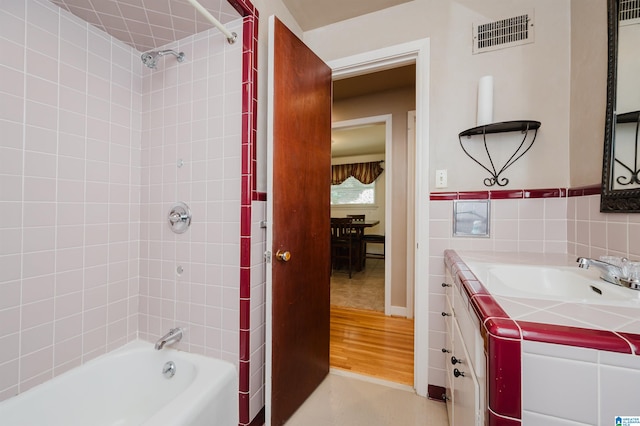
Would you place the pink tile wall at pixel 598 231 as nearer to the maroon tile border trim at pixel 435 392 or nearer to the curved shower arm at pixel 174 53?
the maroon tile border trim at pixel 435 392

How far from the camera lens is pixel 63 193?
1259 mm

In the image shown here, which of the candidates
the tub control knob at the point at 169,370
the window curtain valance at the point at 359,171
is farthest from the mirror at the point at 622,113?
the window curtain valance at the point at 359,171

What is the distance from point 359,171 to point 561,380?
649 centimetres

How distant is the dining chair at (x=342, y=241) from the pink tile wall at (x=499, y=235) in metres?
2.73

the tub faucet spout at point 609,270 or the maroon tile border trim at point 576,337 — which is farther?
the tub faucet spout at point 609,270

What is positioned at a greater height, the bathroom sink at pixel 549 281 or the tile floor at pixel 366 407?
the bathroom sink at pixel 549 281

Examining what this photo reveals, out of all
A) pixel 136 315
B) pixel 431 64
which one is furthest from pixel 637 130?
pixel 136 315

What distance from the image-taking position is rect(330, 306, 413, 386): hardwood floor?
5.89 feet

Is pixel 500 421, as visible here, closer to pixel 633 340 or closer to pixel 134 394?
pixel 633 340

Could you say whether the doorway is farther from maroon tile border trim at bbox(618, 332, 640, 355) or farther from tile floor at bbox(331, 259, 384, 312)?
maroon tile border trim at bbox(618, 332, 640, 355)

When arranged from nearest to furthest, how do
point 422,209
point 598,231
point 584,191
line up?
point 598,231
point 584,191
point 422,209

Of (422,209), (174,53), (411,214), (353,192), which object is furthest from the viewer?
(353,192)

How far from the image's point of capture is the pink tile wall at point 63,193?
1.08 meters

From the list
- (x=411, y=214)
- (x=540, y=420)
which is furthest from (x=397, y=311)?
(x=540, y=420)
